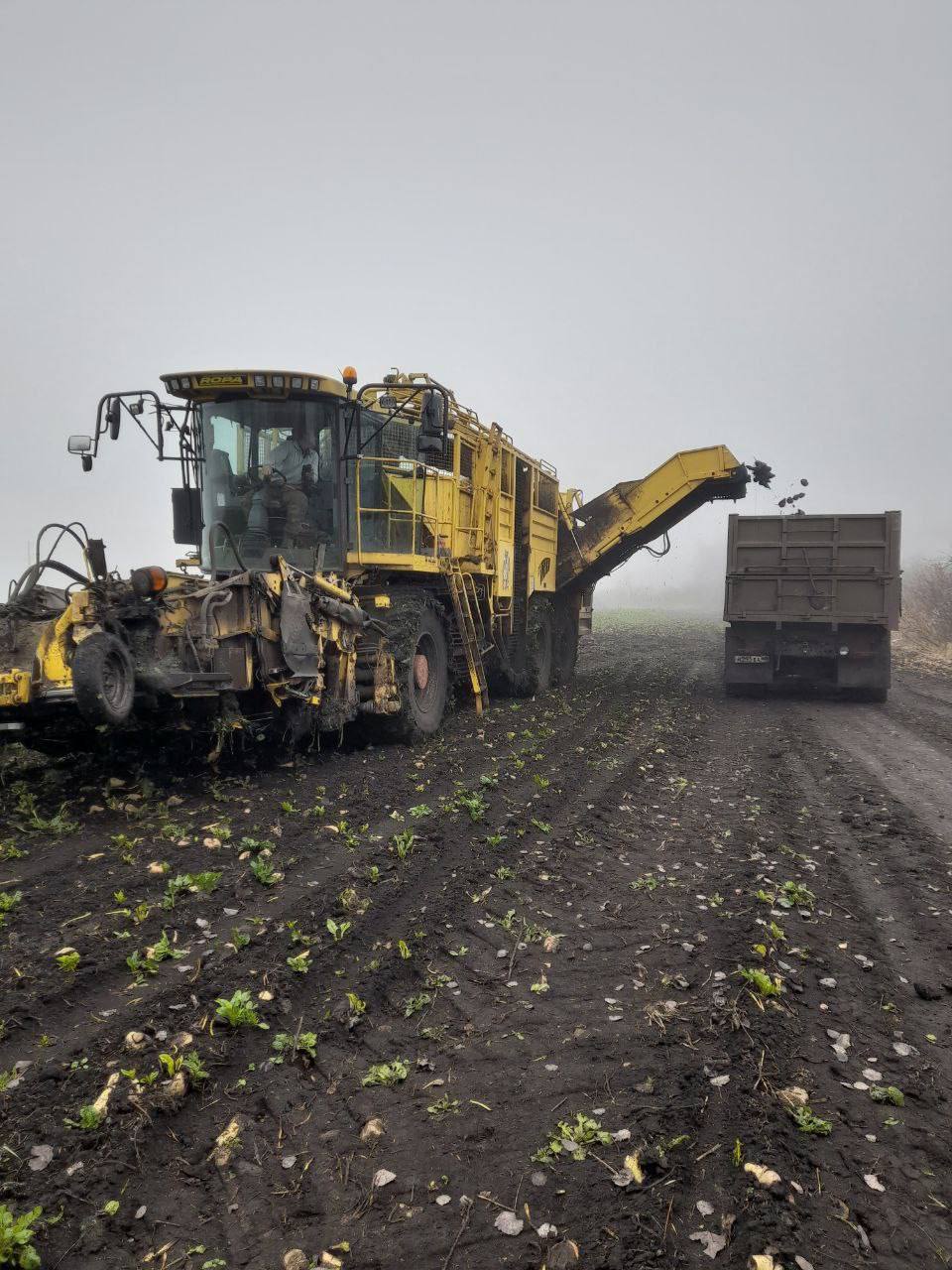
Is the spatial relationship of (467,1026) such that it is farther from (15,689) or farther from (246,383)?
(246,383)

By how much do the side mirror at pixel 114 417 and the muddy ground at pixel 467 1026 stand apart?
2.98 m

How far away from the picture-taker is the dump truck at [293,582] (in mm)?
6117

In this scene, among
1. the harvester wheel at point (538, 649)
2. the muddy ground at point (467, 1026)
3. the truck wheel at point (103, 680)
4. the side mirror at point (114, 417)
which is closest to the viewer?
the muddy ground at point (467, 1026)

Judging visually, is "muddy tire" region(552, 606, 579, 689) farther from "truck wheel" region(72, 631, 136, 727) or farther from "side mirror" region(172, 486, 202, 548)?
"truck wheel" region(72, 631, 136, 727)

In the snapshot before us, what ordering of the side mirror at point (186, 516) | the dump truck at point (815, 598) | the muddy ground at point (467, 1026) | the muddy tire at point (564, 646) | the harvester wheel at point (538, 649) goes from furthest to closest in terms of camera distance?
the muddy tire at point (564, 646) < the harvester wheel at point (538, 649) < the dump truck at point (815, 598) < the side mirror at point (186, 516) < the muddy ground at point (467, 1026)

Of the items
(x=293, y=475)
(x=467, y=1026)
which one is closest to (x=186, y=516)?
(x=293, y=475)

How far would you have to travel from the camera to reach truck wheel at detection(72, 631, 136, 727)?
218 inches

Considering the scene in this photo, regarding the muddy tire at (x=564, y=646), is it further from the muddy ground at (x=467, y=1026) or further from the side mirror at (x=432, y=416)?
the muddy ground at (x=467, y=1026)

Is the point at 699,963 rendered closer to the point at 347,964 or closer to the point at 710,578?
the point at 347,964

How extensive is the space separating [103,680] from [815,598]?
10.8m

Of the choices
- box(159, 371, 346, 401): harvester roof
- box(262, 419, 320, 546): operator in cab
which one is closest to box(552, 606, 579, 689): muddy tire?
box(262, 419, 320, 546): operator in cab

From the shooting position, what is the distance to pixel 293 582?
23.9ft

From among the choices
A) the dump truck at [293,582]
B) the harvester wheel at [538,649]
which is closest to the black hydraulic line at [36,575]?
the dump truck at [293,582]

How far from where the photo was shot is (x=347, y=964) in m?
4.04
